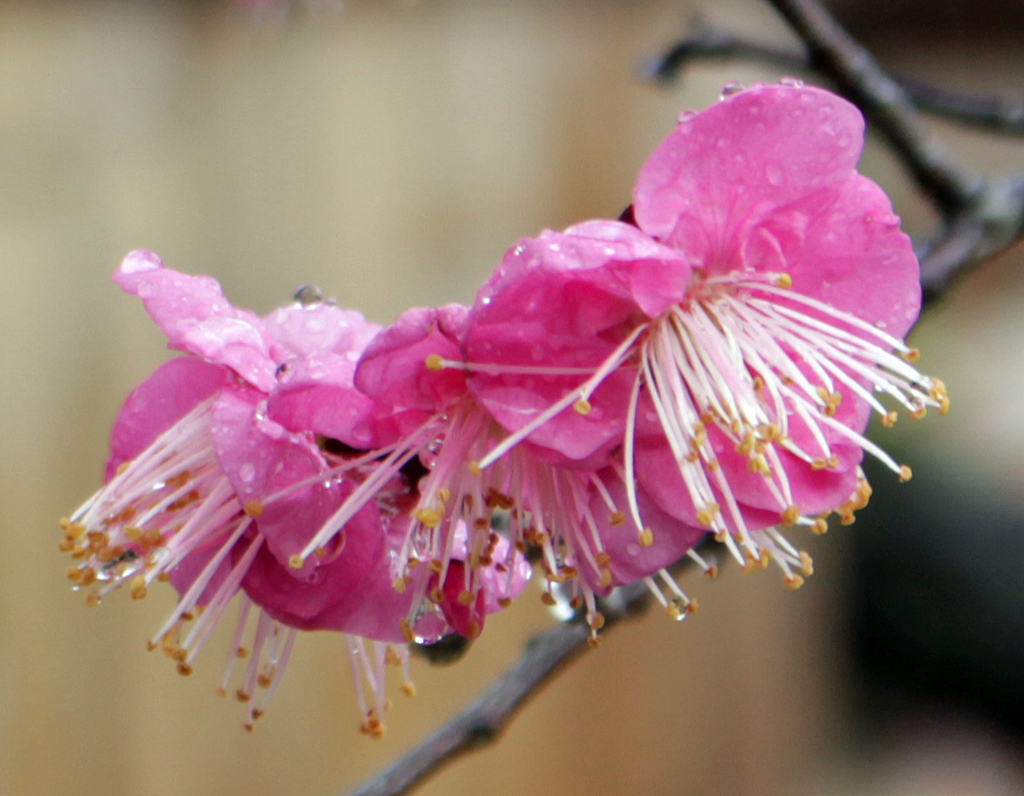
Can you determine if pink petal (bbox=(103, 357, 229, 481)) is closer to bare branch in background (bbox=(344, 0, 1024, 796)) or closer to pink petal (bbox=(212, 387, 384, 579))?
pink petal (bbox=(212, 387, 384, 579))

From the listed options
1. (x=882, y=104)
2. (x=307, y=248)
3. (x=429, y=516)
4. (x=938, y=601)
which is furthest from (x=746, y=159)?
(x=938, y=601)

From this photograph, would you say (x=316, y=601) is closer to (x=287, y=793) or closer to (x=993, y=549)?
(x=287, y=793)

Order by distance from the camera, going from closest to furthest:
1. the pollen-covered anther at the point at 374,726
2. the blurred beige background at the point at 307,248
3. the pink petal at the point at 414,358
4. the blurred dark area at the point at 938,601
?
the pink petal at the point at 414,358, the pollen-covered anther at the point at 374,726, the blurred beige background at the point at 307,248, the blurred dark area at the point at 938,601

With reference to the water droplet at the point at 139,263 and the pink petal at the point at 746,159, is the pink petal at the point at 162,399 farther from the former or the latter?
the pink petal at the point at 746,159

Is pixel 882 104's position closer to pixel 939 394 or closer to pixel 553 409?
pixel 939 394

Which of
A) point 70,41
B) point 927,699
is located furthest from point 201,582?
point 927,699

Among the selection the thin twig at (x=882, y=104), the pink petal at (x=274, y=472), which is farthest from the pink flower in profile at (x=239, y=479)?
the thin twig at (x=882, y=104)

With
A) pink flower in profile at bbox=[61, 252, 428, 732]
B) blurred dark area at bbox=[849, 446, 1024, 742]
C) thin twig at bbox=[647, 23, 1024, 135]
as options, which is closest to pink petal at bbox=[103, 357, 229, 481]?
pink flower in profile at bbox=[61, 252, 428, 732]
